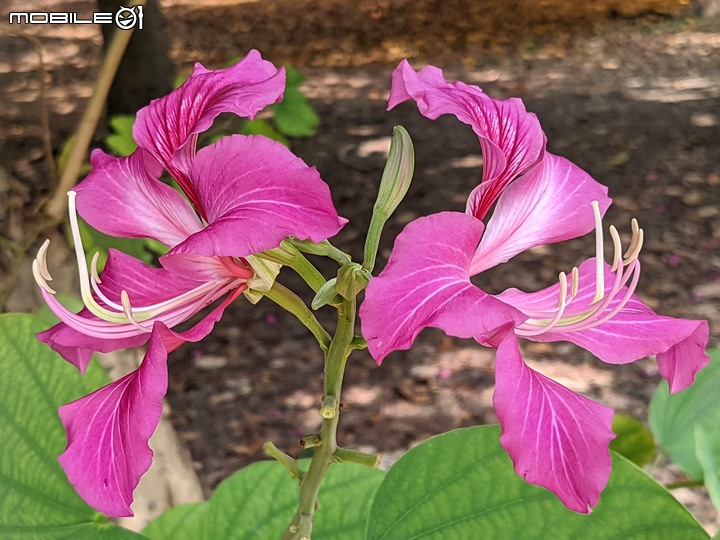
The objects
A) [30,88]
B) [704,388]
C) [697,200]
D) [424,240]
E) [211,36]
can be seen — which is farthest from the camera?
[211,36]

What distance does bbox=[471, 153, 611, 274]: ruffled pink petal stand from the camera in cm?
62

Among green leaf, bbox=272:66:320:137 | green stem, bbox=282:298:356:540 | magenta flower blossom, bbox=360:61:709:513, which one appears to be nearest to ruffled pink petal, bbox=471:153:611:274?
magenta flower blossom, bbox=360:61:709:513

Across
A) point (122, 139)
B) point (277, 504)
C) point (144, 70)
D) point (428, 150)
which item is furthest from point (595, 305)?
point (428, 150)

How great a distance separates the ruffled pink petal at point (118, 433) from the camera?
1.64 ft

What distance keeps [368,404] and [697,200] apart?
2300 millimetres

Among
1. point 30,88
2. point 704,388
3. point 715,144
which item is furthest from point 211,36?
point 704,388

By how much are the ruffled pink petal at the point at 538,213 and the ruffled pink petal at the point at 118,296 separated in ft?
0.77

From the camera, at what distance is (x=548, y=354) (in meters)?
2.99

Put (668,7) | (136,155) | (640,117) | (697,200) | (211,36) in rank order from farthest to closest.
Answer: (668,7) < (211,36) < (640,117) < (697,200) < (136,155)

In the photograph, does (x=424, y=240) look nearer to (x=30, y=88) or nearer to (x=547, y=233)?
(x=547, y=233)

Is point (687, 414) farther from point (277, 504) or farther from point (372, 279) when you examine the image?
Result: point (372, 279)

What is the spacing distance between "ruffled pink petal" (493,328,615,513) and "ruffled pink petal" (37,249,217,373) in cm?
26

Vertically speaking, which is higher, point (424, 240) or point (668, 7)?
point (424, 240)

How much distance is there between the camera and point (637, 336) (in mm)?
570
